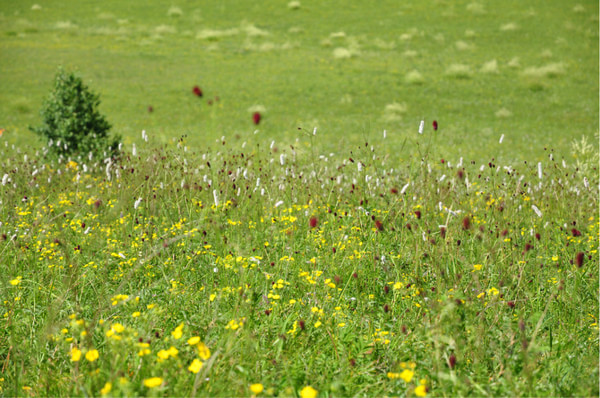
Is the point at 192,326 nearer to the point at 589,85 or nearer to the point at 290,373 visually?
the point at 290,373

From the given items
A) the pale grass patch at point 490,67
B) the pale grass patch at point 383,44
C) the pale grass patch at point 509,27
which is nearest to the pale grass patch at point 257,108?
Answer: the pale grass patch at point 490,67

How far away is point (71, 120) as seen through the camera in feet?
29.7

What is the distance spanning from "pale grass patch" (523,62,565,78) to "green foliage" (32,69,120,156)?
18836mm

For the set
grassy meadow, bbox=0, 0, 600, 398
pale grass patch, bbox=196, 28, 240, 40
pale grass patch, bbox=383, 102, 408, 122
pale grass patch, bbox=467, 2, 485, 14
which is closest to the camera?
grassy meadow, bbox=0, 0, 600, 398

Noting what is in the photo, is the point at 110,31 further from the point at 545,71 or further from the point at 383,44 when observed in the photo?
the point at 545,71

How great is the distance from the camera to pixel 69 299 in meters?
3.95

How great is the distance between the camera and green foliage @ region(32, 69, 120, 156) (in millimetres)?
9039

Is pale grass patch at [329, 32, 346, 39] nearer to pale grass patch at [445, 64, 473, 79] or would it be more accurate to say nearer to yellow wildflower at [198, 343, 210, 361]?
pale grass patch at [445, 64, 473, 79]

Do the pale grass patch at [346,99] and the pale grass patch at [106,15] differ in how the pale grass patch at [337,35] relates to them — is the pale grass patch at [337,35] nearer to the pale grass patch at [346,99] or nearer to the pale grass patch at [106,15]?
the pale grass patch at [346,99]

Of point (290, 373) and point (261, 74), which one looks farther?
point (261, 74)

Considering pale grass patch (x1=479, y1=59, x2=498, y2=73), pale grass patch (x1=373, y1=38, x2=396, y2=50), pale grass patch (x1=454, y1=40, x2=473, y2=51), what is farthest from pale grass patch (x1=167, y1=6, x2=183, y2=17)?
pale grass patch (x1=479, y1=59, x2=498, y2=73)

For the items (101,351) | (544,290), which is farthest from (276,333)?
(544,290)

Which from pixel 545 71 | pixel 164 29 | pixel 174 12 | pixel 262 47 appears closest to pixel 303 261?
pixel 545 71

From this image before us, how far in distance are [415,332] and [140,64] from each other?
23316mm
